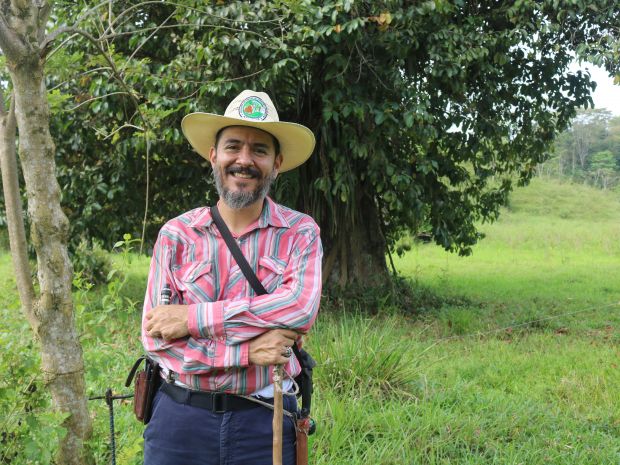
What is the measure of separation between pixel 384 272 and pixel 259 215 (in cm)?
709

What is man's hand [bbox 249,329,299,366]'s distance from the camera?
6.81 ft

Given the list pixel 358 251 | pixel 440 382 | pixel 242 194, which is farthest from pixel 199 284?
pixel 358 251

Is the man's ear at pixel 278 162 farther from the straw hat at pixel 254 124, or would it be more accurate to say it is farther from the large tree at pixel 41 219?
the large tree at pixel 41 219

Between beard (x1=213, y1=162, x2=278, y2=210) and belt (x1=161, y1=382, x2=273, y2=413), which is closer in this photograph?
belt (x1=161, y1=382, x2=273, y2=413)

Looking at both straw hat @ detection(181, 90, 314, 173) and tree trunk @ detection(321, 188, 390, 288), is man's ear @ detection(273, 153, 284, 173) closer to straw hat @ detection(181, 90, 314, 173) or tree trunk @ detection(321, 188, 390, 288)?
straw hat @ detection(181, 90, 314, 173)

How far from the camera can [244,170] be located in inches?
90.8

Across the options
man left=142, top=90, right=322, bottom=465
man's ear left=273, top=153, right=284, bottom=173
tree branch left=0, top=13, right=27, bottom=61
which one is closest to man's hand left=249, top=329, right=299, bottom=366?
man left=142, top=90, right=322, bottom=465

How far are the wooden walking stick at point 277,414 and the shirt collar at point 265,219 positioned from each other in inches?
20.4

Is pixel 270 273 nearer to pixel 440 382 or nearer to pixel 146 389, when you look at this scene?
pixel 146 389

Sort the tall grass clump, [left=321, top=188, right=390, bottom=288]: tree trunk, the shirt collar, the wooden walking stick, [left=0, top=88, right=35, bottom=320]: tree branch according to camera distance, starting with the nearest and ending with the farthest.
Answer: the wooden walking stick
the shirt collar
[left=0, top=88, right=35, bottom=320]: tree branch
the tall grass clump
[left=321, top=188, right=390, bottom=288]: tree trunk

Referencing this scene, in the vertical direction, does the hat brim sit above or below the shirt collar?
above

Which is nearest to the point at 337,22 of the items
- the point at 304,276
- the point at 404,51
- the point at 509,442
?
the point at 404,51

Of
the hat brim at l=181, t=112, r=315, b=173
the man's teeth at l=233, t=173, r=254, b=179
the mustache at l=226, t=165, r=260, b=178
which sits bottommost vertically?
the man's teeth at l=233, t=173, r=254, b=179

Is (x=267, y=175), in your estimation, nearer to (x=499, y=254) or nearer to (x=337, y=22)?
(x=337, y=22)
